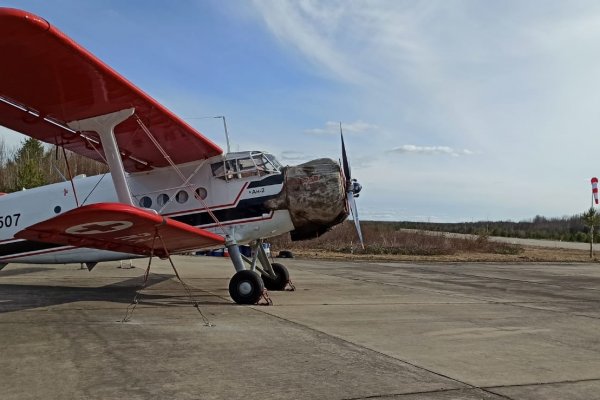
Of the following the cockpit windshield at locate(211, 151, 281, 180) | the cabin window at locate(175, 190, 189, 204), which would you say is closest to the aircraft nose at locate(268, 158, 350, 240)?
the cockpit windshield at locate(211, 151, 281, 180)

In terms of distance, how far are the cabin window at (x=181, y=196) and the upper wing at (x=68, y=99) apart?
0.69 meters

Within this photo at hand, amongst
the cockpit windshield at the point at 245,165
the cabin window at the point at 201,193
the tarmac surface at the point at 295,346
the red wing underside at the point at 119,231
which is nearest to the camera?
the tarmac surface at the point at 295,346

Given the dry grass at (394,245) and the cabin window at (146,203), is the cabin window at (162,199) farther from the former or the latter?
the dry grass at (394,245)

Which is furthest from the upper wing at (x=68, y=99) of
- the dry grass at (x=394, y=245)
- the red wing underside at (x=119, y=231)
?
the dry grass at (x=394, y=245)

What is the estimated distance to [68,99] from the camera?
25.7 feet

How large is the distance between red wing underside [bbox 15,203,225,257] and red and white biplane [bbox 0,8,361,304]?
0.02 metres

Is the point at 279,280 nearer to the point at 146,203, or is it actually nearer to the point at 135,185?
the point at 146,203

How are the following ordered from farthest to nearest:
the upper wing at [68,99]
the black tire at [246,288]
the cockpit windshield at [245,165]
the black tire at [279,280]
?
the black tire at [279,280], the cockpit windshield at [245,165], the black tire at [246,288], the upper wing at [68,99]

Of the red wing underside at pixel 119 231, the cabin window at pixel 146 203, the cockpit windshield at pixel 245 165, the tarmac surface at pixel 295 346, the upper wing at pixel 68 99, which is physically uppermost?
the upper wing at pixel 68 99

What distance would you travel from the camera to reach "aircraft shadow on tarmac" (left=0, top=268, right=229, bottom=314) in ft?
28.5

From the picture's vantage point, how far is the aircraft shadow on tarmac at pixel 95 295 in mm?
8680

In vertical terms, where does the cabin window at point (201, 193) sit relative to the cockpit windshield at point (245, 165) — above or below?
below

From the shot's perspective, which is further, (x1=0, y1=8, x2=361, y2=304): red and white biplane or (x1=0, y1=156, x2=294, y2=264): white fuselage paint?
(x1=0, y1=156, x2=294, y2=264): white fuselage paint

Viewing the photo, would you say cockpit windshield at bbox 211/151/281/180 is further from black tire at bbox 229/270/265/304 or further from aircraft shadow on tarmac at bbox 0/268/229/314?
aircraft shadow on tarmac at bbox 0/268/229/314
